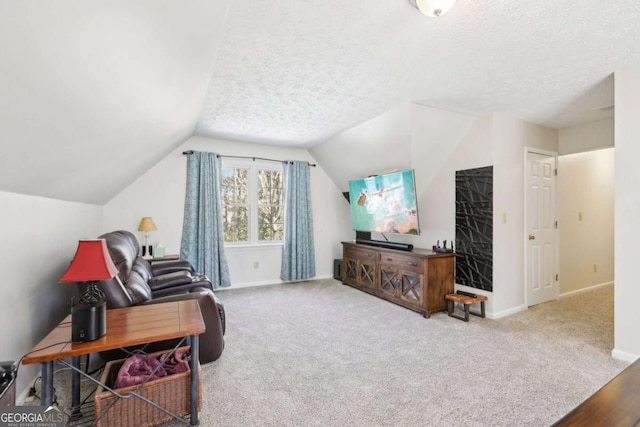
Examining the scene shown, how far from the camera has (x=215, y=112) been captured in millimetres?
3451

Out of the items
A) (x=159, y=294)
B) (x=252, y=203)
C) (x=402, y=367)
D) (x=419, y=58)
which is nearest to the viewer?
(x=419, y=58)

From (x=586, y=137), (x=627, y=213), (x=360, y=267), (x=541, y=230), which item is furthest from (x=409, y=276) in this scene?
(x=586, y=137)

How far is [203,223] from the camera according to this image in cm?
447

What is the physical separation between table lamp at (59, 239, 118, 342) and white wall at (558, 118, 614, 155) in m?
5.16

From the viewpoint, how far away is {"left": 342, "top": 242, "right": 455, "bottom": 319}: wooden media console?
3547 mm

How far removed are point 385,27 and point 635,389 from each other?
1.98 m

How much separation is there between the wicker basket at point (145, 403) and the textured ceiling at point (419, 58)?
2130 mm

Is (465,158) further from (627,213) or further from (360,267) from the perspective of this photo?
(360,267)

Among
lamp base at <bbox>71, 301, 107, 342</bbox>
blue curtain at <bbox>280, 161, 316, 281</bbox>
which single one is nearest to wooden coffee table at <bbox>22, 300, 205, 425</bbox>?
lamp base at <bbox>71, 301, 107, 342</bbox>

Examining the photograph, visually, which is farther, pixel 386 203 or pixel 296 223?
pixel 296 223

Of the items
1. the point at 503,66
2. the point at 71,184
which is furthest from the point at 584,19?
the point at 71,184

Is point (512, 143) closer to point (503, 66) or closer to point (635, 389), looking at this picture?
point (503, 66)

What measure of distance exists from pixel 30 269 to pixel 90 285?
2.50 ft

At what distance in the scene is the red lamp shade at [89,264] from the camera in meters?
1.50
